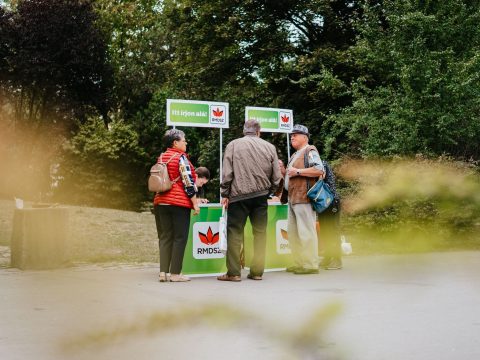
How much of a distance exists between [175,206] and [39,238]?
2306 millimetres

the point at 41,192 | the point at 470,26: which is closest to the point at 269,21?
the point at 41,192

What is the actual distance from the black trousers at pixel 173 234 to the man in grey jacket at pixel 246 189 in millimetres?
534

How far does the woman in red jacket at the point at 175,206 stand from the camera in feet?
28.9

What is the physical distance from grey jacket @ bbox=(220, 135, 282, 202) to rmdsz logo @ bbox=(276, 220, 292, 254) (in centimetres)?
137

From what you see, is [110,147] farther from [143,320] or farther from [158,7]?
[143,320]

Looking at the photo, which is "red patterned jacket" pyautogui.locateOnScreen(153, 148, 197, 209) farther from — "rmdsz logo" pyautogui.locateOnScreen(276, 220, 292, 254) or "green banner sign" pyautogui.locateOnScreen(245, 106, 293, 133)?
"green banner sign" pyautogui.locateOnScreen(245, 106, 293, 133)

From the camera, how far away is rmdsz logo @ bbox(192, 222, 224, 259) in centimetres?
977

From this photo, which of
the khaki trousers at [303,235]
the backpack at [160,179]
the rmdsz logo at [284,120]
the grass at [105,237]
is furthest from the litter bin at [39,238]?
the rmdsz logo at [284,120]

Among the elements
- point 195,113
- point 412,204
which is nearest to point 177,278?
point 195,113

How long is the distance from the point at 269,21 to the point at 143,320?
1052 inches

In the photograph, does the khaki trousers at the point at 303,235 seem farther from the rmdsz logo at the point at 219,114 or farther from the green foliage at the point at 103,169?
the green foliage at the point at 103,169

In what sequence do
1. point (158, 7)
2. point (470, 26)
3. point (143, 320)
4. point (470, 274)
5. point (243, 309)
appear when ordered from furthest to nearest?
1. point (158, 7)
2. point (470, 26)
3. point (470, 274)
4. point (243, 309)
5. point (143, 320)

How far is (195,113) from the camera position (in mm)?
10695

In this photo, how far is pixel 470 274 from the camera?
71.8 inches
